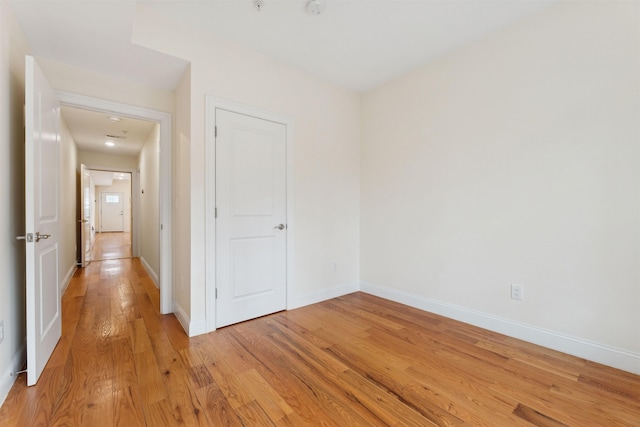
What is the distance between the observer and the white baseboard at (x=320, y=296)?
3.07 meters

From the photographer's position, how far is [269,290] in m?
2.91

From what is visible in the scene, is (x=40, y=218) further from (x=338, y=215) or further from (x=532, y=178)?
(x=532, y=178)

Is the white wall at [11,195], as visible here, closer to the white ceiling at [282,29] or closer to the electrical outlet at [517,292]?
the white ceiling at [282,29]

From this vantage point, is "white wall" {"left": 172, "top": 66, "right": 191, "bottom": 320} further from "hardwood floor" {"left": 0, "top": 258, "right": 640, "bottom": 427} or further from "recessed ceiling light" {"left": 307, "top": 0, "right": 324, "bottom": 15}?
"recessed ceiling light" {"left": 307, "top": 0, "right": 324, "bottom": 15}

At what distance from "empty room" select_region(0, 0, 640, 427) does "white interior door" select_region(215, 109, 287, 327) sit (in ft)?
0.07

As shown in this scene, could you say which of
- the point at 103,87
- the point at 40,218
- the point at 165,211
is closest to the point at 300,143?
the point at 165,211

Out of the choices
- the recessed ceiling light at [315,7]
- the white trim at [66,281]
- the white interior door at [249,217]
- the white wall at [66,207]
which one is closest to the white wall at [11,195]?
the white interior door at [249,217]

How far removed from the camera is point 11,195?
1771 mm

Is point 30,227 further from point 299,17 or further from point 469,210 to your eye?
point 469,210

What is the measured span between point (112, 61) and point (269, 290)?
2556 millimetres

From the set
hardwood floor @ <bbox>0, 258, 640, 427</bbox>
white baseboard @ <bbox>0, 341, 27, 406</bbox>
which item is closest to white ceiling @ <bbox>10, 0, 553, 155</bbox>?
white baseboard @ <bbox>0, 341, 27, 406</bbox>

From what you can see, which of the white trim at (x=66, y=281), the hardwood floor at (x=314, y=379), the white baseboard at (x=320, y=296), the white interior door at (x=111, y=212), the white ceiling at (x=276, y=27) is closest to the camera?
the hardwood floor at (x=314, y=379)

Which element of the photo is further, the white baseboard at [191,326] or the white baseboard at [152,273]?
the white baseboard at [152,273]

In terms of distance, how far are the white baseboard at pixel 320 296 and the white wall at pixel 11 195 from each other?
2.08 metres
